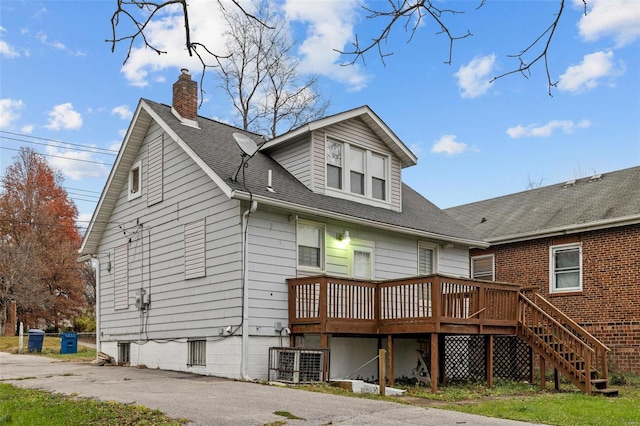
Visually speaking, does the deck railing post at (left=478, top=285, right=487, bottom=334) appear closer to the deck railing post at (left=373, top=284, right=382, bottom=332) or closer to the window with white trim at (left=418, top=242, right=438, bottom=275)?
the deck railing post at (left=373, top=284, right=382, bottom=332)

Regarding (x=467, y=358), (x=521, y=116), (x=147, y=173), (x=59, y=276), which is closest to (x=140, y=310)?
(x=147, y=173)

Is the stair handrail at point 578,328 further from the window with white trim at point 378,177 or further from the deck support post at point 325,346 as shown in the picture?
the deck support post at point 325,346

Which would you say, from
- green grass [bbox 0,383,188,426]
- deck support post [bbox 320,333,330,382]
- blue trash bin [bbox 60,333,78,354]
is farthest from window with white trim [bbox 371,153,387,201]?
blue trash bin [bbox 60,333,78,354]

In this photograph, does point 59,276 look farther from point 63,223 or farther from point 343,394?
point 343,394

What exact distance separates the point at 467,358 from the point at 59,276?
28.9 metres

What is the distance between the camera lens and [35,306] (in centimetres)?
3450

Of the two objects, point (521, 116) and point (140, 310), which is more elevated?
point (521, 116)

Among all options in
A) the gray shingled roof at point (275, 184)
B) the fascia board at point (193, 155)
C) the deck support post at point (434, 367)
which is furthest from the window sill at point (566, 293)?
the fascia board at point (193, 155)

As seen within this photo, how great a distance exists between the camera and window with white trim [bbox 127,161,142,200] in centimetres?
1681

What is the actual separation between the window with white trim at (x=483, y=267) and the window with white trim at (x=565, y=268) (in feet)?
6.83

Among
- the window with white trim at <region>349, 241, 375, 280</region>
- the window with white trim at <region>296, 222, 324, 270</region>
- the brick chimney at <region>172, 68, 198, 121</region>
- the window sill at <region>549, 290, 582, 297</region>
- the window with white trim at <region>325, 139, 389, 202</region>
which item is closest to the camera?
the window with white trim at <region>296, 222, 324, 270</region>

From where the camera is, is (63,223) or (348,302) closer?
(348,302)

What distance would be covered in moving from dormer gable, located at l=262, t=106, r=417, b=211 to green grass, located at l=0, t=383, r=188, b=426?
7.82m

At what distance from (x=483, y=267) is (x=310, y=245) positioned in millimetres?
8294
